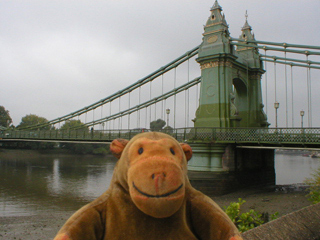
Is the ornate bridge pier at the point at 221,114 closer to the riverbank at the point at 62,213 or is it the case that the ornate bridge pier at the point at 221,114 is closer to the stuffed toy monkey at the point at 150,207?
the riverbank at the point at 62,213

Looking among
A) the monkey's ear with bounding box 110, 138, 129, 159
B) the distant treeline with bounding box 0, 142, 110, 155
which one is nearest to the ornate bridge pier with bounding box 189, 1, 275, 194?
the monkey's ear with bounding box 110, 138, 129, 159

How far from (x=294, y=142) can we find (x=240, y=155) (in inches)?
118

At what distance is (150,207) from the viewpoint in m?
1.36

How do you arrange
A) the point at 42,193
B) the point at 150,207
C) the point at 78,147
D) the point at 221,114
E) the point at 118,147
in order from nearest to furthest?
the point at 150,207
the point at 118,147
the point at 221,114
the point at 42,193
the point at 78,147

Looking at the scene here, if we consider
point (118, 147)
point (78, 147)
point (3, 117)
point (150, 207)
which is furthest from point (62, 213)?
point (3, 117)

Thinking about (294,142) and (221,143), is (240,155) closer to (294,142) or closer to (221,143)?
(221,143)

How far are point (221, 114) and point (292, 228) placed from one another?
35.2 feet

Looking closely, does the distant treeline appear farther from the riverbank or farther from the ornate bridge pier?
the riverbank

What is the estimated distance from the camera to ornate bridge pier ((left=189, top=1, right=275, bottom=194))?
12.9 m

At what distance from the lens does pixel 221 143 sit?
12.8 m

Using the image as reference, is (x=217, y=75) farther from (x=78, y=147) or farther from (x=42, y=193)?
(x=78, y=147)

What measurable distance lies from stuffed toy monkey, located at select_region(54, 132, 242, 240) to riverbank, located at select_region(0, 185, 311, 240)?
7567mm

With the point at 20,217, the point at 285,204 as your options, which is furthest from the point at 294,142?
the point at 20,217

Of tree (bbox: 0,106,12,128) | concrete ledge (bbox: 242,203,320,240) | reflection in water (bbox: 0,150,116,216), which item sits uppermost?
tree (bbox: 0,106,12,128)
